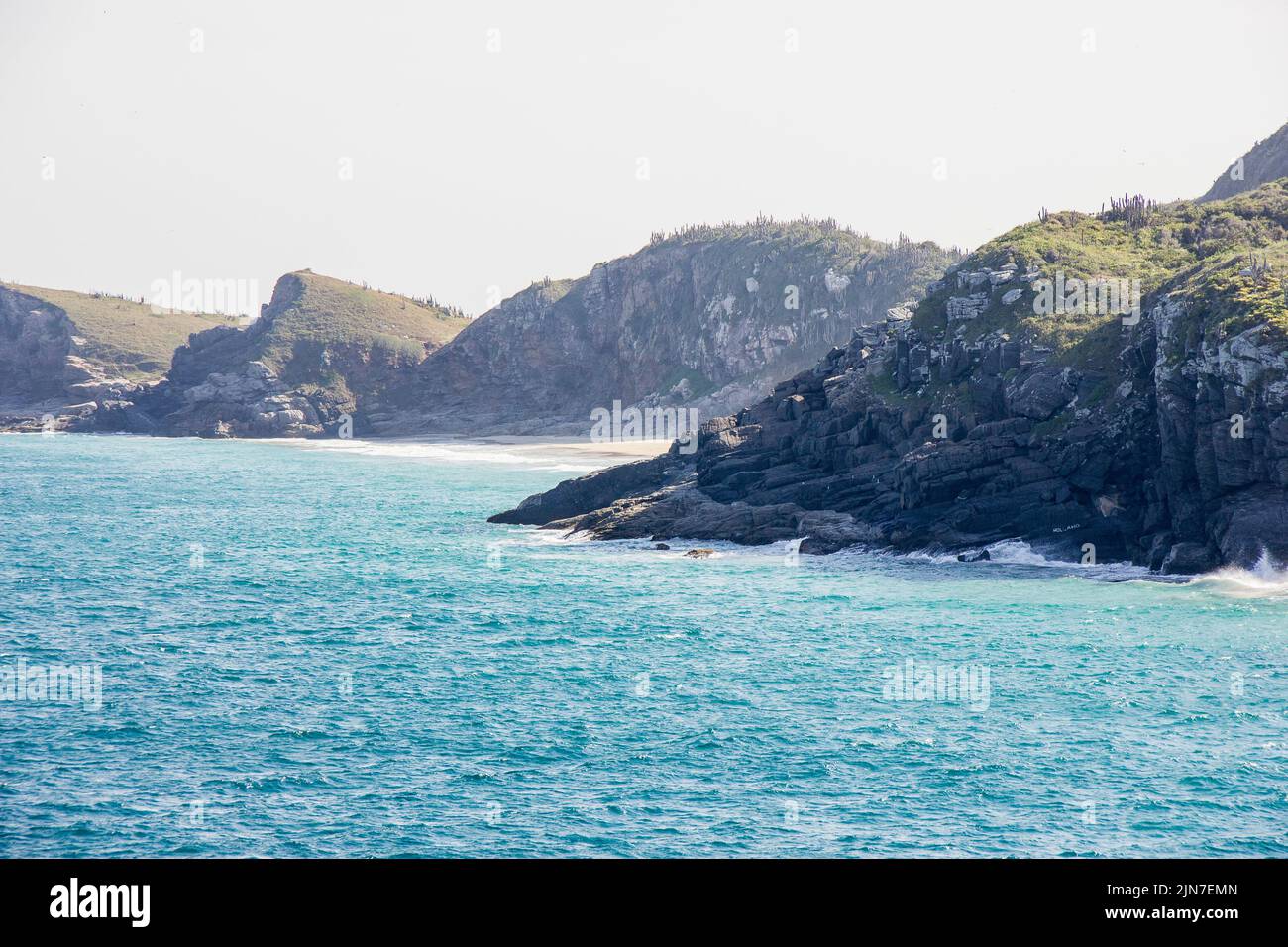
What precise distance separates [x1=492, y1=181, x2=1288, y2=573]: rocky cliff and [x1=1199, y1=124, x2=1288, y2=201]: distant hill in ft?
102

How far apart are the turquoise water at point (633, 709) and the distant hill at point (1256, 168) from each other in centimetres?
7458

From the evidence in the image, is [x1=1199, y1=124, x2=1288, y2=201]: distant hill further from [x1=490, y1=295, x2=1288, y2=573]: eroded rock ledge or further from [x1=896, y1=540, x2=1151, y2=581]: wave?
[x1=896, y1=540, x2=1151, y2=581]: wave

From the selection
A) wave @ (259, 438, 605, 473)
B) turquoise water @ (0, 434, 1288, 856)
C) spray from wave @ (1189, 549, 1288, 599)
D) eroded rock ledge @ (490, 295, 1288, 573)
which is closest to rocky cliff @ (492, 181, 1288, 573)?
eroded rock ledge @ (490, 295, 1288, 573)

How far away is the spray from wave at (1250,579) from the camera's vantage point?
5581 centimetres

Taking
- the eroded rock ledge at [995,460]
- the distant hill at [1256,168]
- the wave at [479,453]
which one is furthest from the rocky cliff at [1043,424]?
the wave at [479,453]

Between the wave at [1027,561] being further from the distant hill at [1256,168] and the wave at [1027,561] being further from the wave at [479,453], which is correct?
the wave at [479,453]

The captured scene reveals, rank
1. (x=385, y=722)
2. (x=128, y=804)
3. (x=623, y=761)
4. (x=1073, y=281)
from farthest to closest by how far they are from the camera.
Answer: (x=1073, y=281)
(x=385, y=722)
(x=623, y=761)
(x=128, y=804)

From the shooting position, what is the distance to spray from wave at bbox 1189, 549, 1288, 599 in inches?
2197

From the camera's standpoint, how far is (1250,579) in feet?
189
